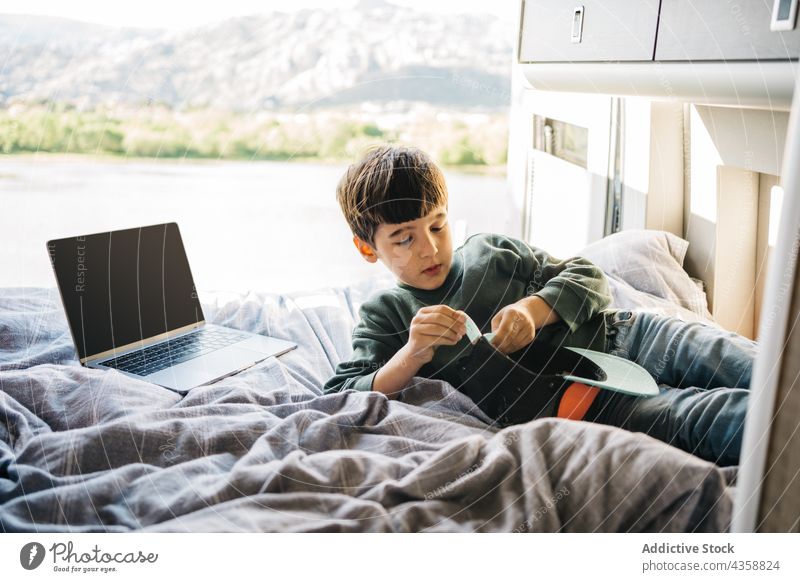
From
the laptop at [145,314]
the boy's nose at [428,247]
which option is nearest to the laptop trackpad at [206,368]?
the laptop at [145,314]

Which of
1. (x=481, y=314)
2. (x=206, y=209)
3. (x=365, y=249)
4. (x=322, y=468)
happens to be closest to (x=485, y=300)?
(x=481, y=314)

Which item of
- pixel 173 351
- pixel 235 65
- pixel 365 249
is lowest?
pixel 173 351

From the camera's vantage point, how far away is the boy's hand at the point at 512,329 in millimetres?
599

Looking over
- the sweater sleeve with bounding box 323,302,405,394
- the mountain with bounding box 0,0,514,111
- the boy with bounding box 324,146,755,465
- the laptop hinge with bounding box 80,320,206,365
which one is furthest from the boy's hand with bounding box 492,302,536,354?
the laptop hinge with bounding box 80,320,206,365

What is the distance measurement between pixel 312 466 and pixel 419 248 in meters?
0.23

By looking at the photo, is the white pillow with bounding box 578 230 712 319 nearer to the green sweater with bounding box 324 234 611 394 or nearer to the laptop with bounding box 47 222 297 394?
the green sweater with bounding box 324 234 611 394

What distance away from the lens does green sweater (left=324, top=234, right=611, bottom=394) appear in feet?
2.10

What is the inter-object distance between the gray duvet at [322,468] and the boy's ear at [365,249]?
0.14 meters

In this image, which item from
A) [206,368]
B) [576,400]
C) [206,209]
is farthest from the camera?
[206,209]

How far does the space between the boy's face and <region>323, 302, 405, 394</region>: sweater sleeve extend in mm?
48

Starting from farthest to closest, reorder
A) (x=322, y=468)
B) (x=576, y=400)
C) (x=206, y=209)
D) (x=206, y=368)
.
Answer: (x=206, y=209)
(x=206, y=368)
(x=576, y=400)
(x=322, y=468)

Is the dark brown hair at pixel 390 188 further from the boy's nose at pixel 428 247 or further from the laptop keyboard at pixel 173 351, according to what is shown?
the laptop keyboard at pixel 173 351

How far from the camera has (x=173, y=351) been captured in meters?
0.74

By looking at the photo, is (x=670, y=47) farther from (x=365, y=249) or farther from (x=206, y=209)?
(x=206, y=209)
